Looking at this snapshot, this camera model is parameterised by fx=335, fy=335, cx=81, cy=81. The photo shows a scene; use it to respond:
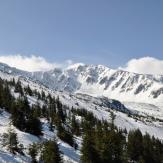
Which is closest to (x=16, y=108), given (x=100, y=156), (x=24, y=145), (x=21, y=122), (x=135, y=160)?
(x=21, y=122)

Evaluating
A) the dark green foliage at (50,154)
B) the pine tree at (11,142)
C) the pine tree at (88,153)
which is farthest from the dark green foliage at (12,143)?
the pine tree at (88,153)

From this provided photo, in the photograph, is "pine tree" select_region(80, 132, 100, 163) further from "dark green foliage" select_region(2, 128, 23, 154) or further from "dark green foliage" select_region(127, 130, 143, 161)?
"dark green foliage" select_region(127, 130, 143, 161)

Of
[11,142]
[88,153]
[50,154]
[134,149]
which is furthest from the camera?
[134,149]

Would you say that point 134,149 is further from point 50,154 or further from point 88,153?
point 50,154

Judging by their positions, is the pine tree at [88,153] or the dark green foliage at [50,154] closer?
the dark green foliage at [50,154]

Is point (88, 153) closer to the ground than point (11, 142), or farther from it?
closer to the ground

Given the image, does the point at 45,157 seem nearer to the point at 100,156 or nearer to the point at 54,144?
the point at 54,144

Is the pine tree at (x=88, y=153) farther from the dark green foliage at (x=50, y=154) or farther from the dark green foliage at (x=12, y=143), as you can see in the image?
the dark green foliage at (x=12, y=143)

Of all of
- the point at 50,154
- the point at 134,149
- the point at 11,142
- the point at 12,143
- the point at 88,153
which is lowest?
the point at 134,149

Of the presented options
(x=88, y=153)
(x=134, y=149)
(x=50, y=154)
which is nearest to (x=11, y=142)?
(x=50, y=154)

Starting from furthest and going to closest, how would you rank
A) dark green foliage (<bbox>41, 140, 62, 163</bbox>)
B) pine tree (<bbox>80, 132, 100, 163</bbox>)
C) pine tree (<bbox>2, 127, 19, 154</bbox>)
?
pine tree (<bbox>80, 132, 100, 163</bbox>), pine tree (<bbox>2, 127, 19, 154</bbox>), dark green foliage (<bbox>41, 140, 62, 163</bbox>)

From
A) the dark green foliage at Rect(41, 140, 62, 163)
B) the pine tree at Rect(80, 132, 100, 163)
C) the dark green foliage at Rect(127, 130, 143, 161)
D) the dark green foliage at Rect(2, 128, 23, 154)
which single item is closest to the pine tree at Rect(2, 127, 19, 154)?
the dark green foliage at Rect(2, 128, 23, 154)

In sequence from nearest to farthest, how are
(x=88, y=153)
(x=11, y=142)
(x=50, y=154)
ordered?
(x=50, y=154), (x=11, y=142), (x=88, y=153)

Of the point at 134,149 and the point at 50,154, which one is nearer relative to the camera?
the point at 50,154
